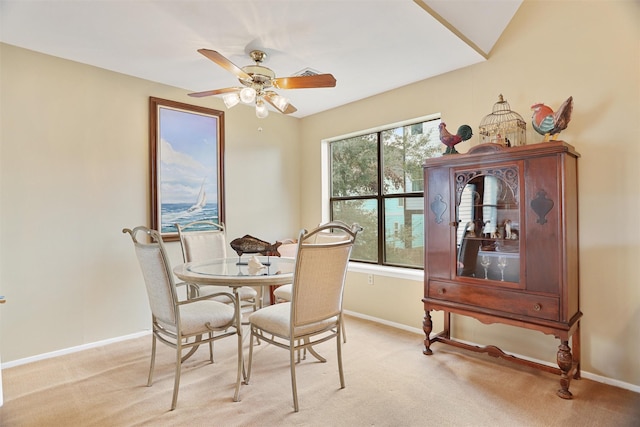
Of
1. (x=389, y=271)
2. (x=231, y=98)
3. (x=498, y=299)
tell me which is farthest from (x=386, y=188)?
(x=231, y=98)

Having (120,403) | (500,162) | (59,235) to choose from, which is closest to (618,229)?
(500,162)

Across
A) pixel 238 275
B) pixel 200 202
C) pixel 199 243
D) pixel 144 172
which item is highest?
pixel 144 172

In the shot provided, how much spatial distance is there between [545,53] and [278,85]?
201 cm

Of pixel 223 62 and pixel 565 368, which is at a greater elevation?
pixel 223 62

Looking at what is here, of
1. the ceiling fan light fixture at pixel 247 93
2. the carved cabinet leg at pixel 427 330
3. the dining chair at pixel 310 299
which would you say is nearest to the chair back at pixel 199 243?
the dining chair at pixel 310 299

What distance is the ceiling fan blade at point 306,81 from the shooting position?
2.27m

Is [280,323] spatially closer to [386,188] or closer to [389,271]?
[389,271]

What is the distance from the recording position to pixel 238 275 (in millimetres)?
2264

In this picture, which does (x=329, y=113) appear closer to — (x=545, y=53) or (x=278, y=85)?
(x=278, y=85)

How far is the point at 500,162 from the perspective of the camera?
2.46m

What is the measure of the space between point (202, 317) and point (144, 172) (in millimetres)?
1773

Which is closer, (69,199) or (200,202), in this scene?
(69,199)

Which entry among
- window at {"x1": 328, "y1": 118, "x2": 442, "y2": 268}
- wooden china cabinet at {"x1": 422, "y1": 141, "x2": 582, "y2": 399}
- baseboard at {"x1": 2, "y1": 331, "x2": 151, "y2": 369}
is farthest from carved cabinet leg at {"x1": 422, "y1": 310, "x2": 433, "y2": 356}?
baseboard at {"x1": 2, "y1": 331, "x2": 151, "y2": 369}

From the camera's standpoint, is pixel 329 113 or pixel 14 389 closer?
pixel 14 389
